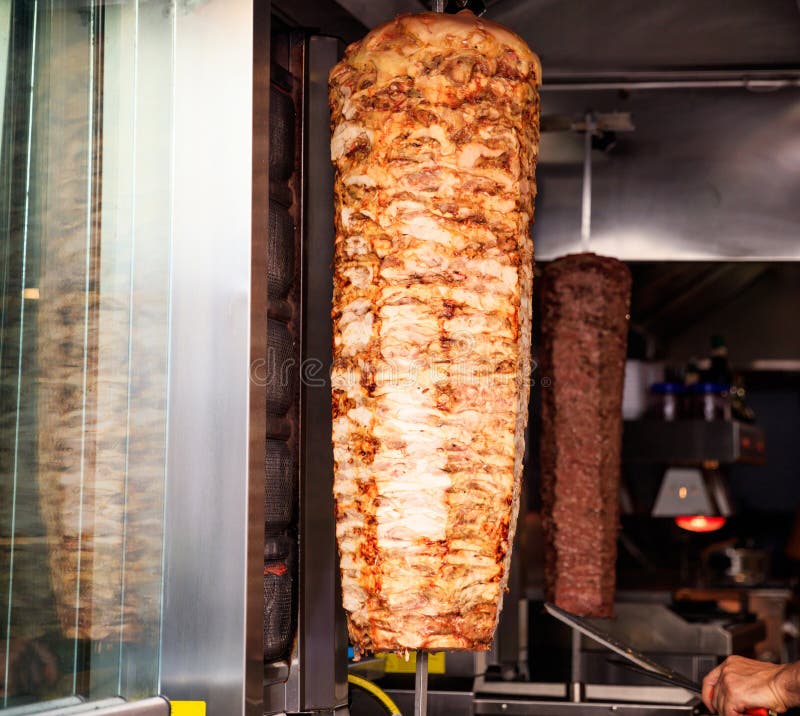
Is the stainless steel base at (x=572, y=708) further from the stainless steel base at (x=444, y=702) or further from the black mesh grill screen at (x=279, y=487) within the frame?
the black mesh grill screen at (x=279, y=487)

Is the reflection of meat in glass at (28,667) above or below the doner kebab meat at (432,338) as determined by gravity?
below

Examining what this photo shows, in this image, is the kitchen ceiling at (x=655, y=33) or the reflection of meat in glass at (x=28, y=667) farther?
the kitchen ceiling at (x=655, y=33)

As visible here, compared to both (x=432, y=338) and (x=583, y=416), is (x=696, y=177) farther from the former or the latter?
(x=432, y=338)

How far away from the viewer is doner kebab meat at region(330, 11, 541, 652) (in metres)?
1.34

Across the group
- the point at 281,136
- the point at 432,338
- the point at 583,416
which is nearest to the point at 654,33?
the point at 583,416

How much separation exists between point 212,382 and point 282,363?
240 millimetres

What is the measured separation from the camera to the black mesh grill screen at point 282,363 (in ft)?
5.14

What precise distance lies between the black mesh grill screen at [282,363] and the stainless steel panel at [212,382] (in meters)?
0.18

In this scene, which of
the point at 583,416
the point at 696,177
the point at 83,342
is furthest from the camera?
the point at 696,177

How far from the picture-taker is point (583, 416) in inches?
120

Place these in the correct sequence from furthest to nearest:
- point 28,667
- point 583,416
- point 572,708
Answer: point 583,416
point 572,708
point 28,667

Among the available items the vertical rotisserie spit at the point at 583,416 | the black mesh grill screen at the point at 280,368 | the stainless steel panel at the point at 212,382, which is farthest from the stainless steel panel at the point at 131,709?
the vertical rotisserie spit at the point at 583,416

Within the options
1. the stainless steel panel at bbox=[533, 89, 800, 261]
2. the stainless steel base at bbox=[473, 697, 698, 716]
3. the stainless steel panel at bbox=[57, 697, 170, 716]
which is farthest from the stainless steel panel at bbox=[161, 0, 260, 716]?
the stainless steel panel at bbox=[533, 89, 800, 261]

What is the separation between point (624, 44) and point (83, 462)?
2412mm
